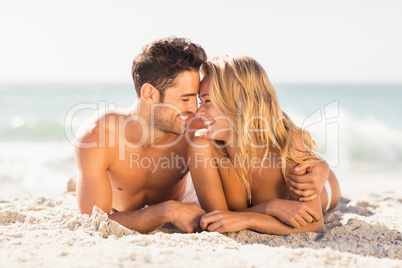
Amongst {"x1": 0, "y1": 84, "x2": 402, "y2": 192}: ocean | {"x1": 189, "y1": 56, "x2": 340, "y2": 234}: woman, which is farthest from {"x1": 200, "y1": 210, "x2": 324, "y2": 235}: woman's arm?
{"x1": 0, "y1": 84, "x2": 402, "y2": 192}: ocean

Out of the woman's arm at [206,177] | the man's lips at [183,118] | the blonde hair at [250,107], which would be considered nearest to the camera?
the blonde hair at [250,107]

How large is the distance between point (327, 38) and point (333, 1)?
3.12 metres

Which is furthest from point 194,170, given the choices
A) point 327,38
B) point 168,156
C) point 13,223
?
point 327,38

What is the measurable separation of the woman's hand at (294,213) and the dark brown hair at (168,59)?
3.99 feet

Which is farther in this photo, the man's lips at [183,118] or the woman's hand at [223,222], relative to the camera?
the man's lips at [183,118]

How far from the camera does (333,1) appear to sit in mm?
23812

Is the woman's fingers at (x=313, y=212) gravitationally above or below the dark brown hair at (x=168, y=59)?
below

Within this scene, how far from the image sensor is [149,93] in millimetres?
3219

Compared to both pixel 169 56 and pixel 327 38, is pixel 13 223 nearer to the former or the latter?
pixel 169 56

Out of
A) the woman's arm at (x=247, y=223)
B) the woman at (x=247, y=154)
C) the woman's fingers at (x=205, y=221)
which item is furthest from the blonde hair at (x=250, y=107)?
the woman's fingers at (x=205, y=221)

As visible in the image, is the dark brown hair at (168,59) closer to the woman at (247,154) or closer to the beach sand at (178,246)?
the woman at (247,154)

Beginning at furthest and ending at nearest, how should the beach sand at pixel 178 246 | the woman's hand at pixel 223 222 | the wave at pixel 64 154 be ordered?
the wave at pixel 64 154 < the woman's hand at pixel 223 222 < the beach sand at pixel 178 246

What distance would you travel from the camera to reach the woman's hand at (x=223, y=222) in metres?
2.63

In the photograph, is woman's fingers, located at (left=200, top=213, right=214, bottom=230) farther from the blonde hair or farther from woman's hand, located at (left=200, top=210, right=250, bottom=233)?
the blonde hair
